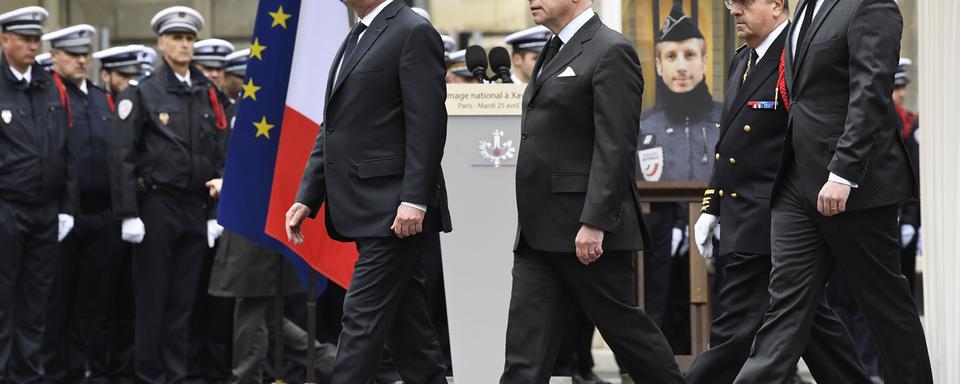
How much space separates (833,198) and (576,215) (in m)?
0.92

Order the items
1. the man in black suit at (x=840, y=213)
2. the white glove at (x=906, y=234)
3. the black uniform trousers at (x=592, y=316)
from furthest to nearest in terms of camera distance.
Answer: the white glove at (x=906, y=234)
the black uniform trousers at (x=592, y=316)
the man in black suit at (x=840, y=213)

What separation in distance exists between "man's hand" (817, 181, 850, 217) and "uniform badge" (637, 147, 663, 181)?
3209 millimetres

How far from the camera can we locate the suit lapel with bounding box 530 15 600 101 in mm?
6105

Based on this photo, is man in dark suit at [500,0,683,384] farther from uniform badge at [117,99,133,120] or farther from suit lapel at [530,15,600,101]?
uniform badge at [117,99,133,120]

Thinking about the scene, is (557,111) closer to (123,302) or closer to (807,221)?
(807,221)

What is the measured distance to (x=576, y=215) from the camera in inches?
239

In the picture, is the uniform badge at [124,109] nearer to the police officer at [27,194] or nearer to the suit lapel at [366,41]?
the police officer at [27,194]

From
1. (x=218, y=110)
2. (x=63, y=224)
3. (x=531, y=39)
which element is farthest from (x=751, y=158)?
(x=63, y=224)

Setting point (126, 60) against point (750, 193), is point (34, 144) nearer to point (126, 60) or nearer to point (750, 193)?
point (126, 60)

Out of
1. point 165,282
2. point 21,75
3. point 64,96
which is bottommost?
point 165,282

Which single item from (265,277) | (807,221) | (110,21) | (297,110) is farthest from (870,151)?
(110,21)

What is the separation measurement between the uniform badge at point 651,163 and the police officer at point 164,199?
96.6 inches

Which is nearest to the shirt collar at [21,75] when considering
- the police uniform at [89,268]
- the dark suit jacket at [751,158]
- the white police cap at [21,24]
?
the white police cap at [21,24]

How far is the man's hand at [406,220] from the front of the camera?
247 inches
